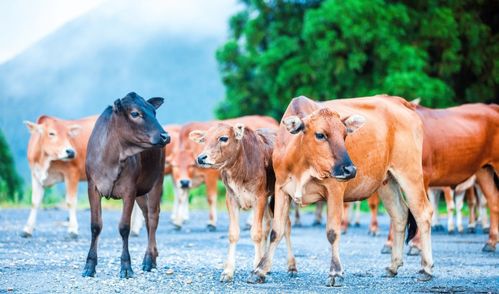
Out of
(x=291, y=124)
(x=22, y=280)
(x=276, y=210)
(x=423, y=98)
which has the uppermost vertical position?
(x=423, y=98)

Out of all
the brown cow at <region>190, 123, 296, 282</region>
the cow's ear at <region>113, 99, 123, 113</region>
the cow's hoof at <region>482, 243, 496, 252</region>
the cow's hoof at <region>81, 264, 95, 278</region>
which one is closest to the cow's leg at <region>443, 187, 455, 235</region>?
the cow's hoof at <region>482, 243, 496, 252</region>

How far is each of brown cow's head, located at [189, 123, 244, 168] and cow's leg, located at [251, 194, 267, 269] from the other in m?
0.62

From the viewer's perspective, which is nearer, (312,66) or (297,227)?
(297,227)

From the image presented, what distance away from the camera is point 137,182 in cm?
1162

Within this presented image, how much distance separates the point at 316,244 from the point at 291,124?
6.28m

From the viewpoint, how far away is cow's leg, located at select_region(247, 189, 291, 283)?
10445 mm

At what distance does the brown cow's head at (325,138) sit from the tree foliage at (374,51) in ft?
58.3

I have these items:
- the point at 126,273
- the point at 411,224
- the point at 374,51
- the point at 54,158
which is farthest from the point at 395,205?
the point at 374,51

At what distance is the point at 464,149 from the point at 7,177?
60.3ft

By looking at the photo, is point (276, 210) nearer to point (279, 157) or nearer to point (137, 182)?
point (279, 157)

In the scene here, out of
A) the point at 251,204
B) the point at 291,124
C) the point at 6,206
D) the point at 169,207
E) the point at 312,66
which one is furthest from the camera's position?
the point at 312,66

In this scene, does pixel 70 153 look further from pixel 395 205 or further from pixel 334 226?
pixel 334 226

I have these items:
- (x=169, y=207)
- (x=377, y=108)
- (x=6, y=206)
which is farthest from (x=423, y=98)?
(x=377, y=108)

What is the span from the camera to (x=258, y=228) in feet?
36.0
